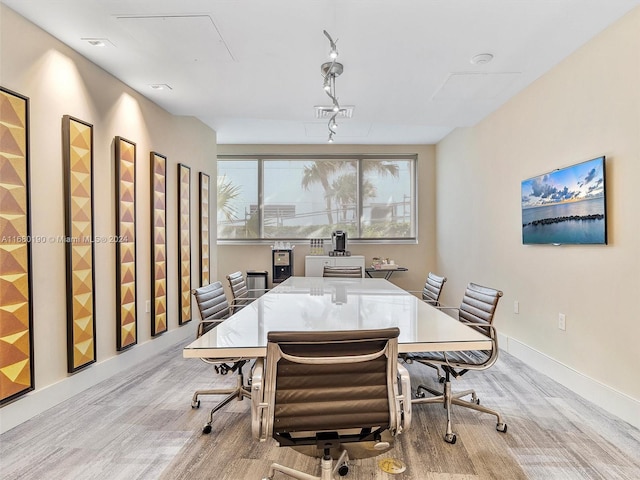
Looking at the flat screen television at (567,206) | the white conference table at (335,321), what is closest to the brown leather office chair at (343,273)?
the white conference table at (335,321)

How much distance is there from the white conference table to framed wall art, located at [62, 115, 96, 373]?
4.48 ft

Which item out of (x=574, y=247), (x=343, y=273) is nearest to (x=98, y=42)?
(x=343, y=273)

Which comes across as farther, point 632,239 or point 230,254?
point 230,254

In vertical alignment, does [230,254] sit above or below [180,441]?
above

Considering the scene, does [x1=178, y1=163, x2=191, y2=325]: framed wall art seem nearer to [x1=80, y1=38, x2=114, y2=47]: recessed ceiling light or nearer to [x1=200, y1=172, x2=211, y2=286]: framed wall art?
[x1=200, y1=172, x2=211, y2=286]: framed wall art

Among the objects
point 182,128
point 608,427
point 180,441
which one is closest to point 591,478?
point 608,427

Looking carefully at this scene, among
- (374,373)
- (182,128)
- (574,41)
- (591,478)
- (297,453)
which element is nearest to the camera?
(374,373)

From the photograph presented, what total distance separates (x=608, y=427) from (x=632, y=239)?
1.14 m

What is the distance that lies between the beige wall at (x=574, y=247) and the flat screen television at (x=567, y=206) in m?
0.06

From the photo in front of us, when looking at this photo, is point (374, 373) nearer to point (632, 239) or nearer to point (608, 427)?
point (608, 427)

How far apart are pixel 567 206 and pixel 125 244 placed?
3651 millimetres

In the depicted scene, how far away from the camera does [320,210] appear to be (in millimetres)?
6496

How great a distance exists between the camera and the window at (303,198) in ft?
21.3

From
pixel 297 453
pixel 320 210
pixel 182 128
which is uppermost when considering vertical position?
pixel 182 128
